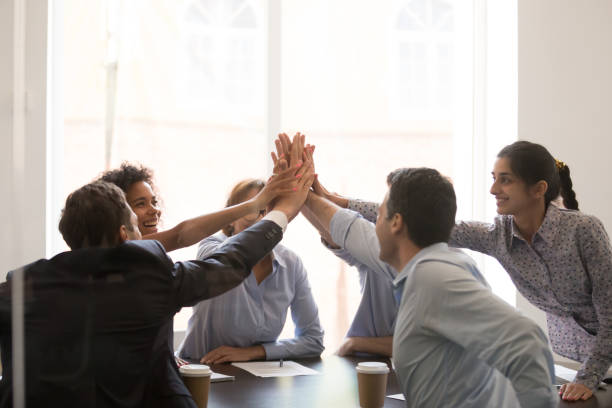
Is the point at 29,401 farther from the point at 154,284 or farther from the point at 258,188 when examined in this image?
the point at 258,188

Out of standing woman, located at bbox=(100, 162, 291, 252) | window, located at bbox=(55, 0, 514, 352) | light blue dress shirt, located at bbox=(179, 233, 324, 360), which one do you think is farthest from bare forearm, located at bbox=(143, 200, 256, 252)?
window, located at bbox=(55, 0, 514, 352)

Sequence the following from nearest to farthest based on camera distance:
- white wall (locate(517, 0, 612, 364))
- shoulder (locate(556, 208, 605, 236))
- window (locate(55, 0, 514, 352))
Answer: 1. shoulder (locate(556, 208, 605, 236))
2. window (locate(55, 0, 514, 352))
3. white wall (locate(517, 0, 612, 364))

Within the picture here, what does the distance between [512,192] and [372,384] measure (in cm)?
93

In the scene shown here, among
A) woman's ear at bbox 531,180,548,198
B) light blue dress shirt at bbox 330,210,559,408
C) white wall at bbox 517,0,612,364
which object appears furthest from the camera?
white wall at bbox 517,0,612,364

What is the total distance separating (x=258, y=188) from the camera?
2902 millimetres

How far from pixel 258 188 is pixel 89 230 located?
1327 millimetres

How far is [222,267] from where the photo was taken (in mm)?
1729

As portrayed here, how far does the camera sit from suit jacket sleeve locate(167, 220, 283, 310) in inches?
64.1

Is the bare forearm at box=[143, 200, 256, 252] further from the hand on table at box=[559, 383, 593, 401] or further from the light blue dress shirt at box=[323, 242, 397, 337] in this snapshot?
the hand on table at box=[559, 383, 593, 401]

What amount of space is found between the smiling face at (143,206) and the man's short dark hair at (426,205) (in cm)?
118

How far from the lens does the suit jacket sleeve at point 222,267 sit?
163 centimetres

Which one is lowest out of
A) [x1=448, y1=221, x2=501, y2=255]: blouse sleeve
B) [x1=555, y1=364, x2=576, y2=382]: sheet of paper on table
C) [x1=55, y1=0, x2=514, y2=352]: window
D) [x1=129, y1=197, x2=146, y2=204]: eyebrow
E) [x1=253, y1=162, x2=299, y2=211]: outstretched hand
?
[x1=555, y1=364, x2=576, y2=382]: sheet of paper on table

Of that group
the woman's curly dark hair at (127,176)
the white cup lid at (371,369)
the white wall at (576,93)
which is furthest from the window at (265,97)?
the white cup lid at (371,369)

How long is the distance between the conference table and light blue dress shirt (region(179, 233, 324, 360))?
1.20 feet
